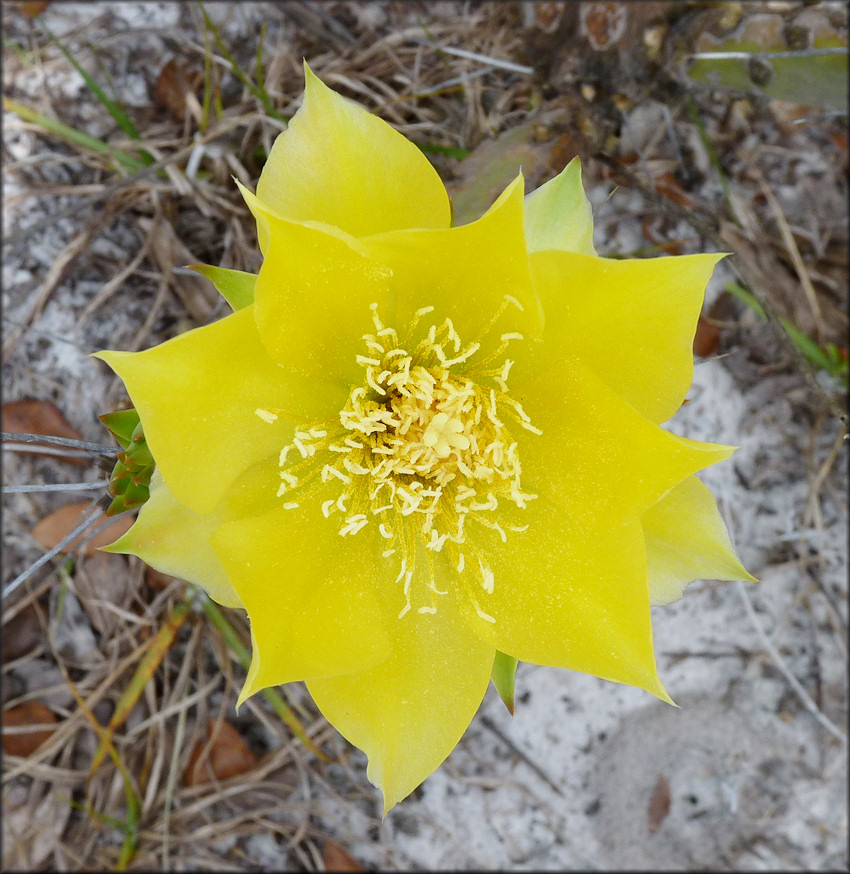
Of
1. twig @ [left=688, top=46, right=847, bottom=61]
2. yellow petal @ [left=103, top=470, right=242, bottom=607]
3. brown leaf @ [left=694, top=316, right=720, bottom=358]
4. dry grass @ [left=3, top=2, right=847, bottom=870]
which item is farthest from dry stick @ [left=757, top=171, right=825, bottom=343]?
yellow petal @ [left=103, top=470, right=242, bottom=607]

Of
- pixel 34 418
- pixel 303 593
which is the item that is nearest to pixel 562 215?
pixel 303 593

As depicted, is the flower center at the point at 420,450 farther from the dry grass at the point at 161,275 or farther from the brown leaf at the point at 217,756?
the brown leaf at the point at 217,756

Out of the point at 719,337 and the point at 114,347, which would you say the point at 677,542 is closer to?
the point at 719,337

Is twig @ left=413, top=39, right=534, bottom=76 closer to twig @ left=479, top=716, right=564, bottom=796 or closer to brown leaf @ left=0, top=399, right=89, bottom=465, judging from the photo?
brown leaf @ left=0, top=399, right=89, bottom=465

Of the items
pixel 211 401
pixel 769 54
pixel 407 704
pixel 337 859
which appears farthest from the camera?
pixel 337 859

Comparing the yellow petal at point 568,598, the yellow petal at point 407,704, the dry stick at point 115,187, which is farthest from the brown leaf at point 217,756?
the dry stick at point 115,187

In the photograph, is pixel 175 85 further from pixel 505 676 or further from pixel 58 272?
pixel 505 676
